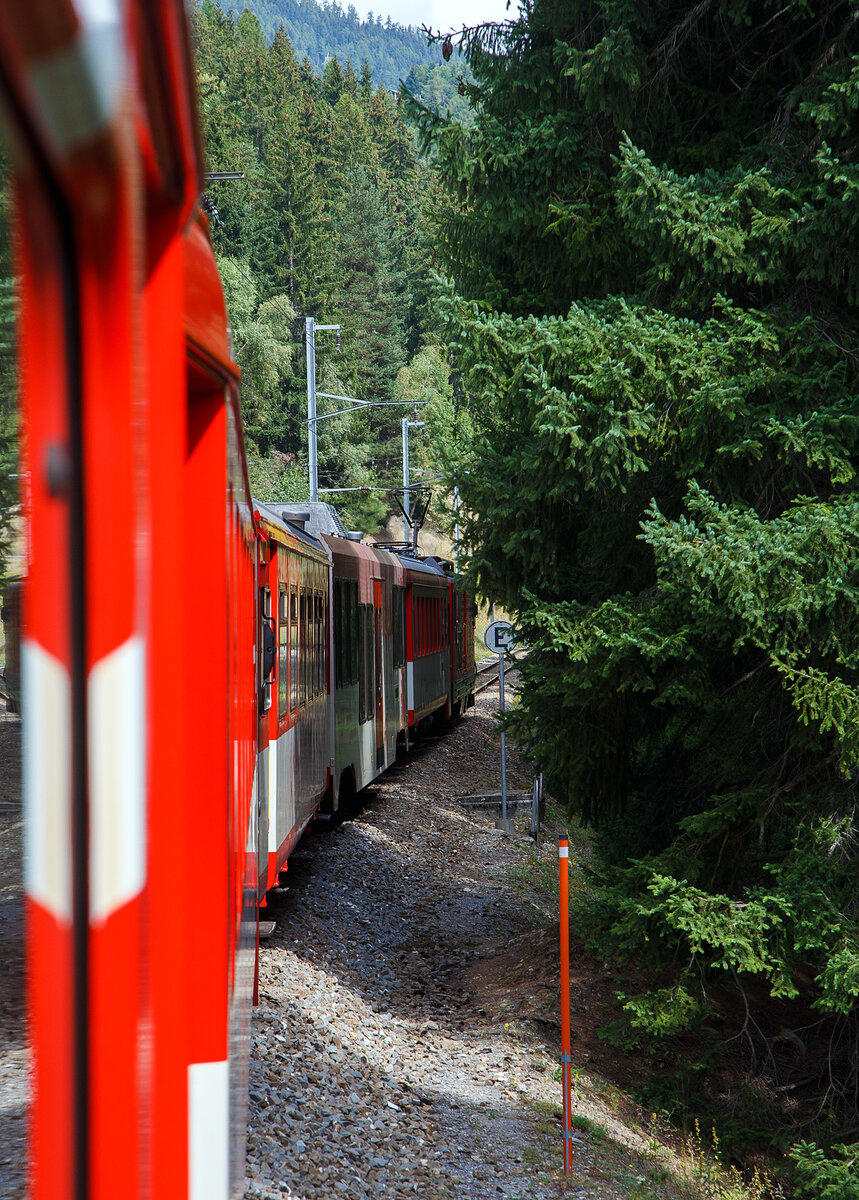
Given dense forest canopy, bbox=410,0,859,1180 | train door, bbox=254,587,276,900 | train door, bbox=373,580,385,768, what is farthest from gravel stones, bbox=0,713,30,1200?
train door, bbox=373,580,385,768

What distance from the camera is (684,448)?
24.8 feet

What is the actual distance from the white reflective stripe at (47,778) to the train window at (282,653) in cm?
680

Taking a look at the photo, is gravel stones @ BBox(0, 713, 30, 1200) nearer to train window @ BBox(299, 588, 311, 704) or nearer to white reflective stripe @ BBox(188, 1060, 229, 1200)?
white reflective stripe @ BBox(188, 1060, 229, 1200)

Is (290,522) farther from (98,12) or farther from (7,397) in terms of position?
(98,12)

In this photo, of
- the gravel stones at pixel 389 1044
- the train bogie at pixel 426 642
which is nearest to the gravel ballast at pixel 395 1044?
the gravel stones at pixel 389 1044

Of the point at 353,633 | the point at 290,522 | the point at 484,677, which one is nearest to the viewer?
the point at 290,522

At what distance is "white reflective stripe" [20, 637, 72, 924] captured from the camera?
108cm

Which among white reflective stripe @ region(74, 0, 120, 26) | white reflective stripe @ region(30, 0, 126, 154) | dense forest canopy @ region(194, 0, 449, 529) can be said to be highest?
dense forest canopy @ region(194, 0, 449, 529)

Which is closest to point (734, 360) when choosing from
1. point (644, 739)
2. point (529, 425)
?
point (529, 425)

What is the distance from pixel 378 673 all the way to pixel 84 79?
1402cm

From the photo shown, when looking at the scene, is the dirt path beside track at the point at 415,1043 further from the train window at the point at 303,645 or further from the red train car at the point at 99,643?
the red train car at the point at 99,643

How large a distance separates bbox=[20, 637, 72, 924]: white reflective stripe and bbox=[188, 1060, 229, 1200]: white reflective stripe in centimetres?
64

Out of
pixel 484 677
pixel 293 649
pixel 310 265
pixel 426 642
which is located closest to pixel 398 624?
pixel 426 642

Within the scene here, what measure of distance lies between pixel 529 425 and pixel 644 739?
259 cm
